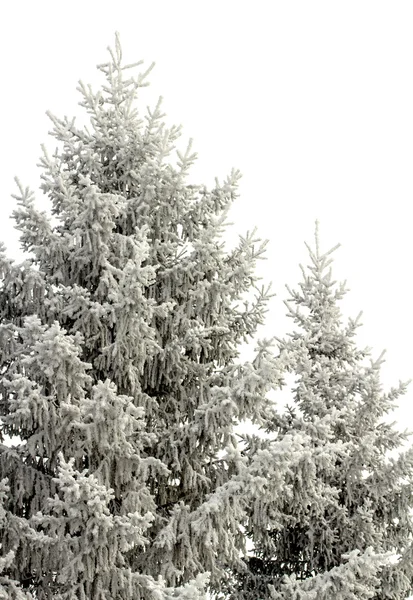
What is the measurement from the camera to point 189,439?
10812 mm

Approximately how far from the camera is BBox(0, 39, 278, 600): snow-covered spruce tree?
9.80 m

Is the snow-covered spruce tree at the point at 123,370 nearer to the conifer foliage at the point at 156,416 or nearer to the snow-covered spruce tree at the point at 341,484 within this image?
the conifer foliage at the point at 156,416

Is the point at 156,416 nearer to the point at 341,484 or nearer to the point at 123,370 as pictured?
the point at 123,370

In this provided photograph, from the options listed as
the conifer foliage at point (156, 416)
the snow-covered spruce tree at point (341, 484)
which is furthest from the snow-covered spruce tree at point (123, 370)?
the snow-covered spruce tree at point (341, 484)

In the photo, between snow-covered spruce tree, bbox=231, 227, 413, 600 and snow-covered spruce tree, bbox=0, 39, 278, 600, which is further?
snow-covered spruce tree, bbox=231, 227, 413, 600

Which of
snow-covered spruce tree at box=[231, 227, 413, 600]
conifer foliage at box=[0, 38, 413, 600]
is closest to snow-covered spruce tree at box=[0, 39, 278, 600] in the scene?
conifer foliage at box=[0, 38, 413, 600]

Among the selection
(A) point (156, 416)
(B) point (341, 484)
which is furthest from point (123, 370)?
(B) point (341, 484)

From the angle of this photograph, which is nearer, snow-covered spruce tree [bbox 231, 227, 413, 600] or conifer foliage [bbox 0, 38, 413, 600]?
conifer foliage [bbox 0, 38, 413, 600]

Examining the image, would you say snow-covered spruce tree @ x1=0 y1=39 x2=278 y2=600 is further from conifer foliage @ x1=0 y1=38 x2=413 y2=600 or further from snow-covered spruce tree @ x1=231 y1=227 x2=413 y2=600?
snow-covered spruce tree @ x1=231 y1=227 x2=413 y2=600

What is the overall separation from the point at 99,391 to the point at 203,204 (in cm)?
331

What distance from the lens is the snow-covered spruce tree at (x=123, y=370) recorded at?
9.80 metres

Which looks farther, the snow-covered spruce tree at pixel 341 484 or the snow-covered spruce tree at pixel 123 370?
the snow-covered spruce tree at pixel 341 484

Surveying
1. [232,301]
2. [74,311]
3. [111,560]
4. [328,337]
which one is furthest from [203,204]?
[111,560]

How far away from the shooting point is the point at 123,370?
10.8 metres
